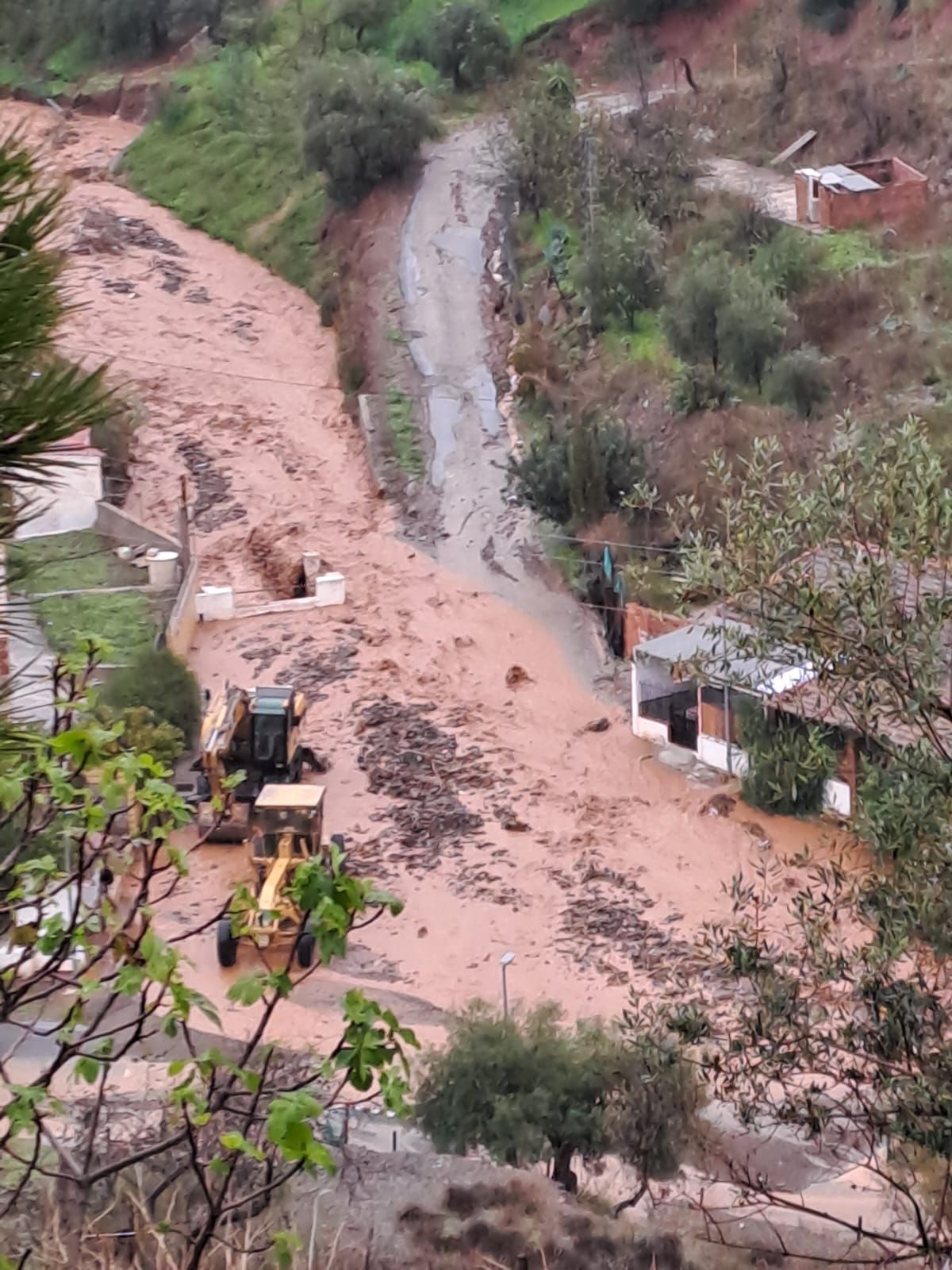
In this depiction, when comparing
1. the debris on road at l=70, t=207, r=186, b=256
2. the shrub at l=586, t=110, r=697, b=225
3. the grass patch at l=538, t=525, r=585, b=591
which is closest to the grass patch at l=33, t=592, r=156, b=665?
the grass patch at l=538, t=525, r=585, b=591

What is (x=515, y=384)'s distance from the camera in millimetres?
32938

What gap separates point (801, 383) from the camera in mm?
28500

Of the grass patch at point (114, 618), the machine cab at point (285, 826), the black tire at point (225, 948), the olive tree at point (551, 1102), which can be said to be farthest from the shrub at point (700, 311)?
the olive tree at point (551, 1102)

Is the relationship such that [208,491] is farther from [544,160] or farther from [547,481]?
[544,160]

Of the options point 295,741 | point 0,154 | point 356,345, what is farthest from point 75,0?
point 0,154

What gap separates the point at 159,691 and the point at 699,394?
1284 cm

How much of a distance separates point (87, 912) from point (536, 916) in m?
13.9

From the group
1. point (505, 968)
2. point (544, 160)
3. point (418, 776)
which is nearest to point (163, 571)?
point (418, 776)

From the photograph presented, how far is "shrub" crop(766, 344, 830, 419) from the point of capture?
28.4 m

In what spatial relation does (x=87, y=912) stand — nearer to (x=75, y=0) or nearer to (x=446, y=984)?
(x=446, y=984)

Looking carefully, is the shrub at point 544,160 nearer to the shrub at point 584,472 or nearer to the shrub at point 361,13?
the shrub at point 584,472

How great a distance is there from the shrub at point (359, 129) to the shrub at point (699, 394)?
16.0m

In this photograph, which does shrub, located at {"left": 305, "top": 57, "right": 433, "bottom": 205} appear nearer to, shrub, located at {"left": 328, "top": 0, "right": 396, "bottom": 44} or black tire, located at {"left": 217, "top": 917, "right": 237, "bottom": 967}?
shrub, located at {"left": 328, "top": 0, "right": 396, "bottom": 44}

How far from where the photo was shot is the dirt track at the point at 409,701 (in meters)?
17.2
